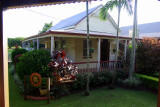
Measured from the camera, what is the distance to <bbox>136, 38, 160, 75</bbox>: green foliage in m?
7.89

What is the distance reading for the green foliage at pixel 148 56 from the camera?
25.9ft

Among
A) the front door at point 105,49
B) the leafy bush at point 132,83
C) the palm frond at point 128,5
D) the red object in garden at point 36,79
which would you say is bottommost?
the leafy bush at point 132,83

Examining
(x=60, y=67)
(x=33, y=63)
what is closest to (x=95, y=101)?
(x=60, y=67)

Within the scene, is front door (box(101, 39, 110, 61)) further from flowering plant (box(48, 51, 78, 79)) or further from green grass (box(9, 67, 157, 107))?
flowering plant (box(48, 51, 78, 79))

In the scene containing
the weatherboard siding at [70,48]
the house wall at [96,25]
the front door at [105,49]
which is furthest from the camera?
the house wall at [96,25]

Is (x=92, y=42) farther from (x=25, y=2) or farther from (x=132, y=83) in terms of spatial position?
(x=25, y=2)

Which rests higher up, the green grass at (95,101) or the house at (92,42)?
the house at (92,42)

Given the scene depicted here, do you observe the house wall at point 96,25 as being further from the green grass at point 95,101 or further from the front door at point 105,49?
the green grass at point 95,101

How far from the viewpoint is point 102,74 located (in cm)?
730

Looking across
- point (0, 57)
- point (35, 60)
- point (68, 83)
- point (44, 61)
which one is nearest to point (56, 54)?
point (44, 61)

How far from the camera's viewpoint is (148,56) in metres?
7.99

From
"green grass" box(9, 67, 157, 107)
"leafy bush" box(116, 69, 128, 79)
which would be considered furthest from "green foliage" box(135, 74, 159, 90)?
"leafy bush" box(116, 69, 128, 79)

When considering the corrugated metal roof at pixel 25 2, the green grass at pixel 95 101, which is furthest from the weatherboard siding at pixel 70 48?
the corrugated metal roof at pixel 25 2

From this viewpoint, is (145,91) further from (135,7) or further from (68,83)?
(135,7)
